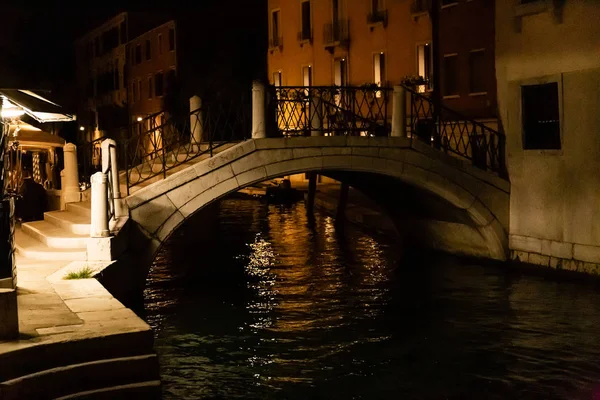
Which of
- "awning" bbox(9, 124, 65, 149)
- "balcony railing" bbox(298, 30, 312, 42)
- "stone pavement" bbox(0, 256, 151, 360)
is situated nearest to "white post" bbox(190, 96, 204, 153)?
"awning" bbox(9, 124, 65, 149)

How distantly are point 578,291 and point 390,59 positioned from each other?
550 inches

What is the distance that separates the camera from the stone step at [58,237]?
1131 centimetres

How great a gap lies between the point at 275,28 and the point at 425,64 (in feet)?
36.0

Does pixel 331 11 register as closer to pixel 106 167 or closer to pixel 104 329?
pixel 106 167

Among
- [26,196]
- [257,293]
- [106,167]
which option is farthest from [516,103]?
[26,196]

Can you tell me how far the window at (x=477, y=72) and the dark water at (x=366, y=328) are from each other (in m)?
5.89

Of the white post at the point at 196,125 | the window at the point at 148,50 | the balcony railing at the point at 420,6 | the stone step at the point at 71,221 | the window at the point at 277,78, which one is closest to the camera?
the stone step at the point at 71,221

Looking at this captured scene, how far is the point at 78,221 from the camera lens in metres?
12.4

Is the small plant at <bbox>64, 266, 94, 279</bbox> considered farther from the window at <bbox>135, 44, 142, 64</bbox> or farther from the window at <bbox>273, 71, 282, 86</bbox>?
the window at <bbox>135, 44, 142, 64</bbox>

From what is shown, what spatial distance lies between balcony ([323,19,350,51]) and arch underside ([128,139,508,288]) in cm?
1098

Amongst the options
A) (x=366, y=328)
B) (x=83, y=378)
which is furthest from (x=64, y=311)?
(x=366, y=328)

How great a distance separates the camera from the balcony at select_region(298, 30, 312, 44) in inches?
1174

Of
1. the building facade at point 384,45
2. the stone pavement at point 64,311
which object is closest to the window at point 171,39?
the building facade at point 384,45

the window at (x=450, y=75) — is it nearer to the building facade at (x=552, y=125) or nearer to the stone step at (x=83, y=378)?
the building facade at (x=552, y=125)
